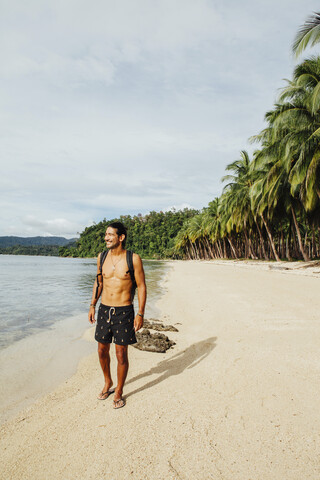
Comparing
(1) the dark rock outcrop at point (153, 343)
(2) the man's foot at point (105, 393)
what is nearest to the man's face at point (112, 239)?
(2) the man's foot at point (105, 393)

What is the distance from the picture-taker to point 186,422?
8.24ft

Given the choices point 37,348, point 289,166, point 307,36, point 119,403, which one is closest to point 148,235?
point 289,166

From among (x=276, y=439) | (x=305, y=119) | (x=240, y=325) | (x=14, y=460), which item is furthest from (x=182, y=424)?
(x=305, y=119)

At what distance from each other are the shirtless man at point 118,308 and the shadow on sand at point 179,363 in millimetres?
378

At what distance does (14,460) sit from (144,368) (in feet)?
6.37

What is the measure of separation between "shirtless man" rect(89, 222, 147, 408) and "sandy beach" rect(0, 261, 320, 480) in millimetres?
350

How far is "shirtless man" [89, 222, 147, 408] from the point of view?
2.98 meters

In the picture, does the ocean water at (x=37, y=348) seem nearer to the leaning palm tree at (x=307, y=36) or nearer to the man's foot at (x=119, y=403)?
the man's foot at (x=119, y=403)

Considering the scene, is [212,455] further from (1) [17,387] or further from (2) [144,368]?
(1) [17,387]

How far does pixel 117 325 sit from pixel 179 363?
152 cm

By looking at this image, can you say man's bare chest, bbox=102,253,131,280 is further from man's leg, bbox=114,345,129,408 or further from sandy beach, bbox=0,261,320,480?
sandy beach, bbox=0,261,320,480

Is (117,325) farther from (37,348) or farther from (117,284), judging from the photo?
(37,348)

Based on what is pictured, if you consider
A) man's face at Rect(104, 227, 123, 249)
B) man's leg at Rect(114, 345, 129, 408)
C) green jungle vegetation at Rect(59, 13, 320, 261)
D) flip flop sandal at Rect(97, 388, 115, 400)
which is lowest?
flip flop sandal at Rect(97, 388, 115, 400)

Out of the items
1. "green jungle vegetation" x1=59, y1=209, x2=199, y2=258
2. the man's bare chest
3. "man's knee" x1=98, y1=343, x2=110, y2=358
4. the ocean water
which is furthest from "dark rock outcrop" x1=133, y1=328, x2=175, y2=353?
"green jungle vegetation" x1=59, y1=209, x2=199, y2=258
